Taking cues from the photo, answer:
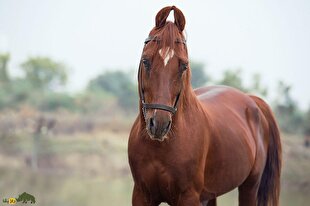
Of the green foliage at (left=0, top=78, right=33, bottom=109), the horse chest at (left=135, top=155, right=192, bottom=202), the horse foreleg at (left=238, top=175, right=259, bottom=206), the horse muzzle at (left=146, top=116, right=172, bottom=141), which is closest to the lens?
the horse muzzle at (left=146, top=116, right=172, bottom=141)

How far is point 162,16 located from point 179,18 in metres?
0.12

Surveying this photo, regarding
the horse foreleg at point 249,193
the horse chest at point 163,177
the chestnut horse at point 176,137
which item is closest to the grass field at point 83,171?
the horse foreleg at point 249,193

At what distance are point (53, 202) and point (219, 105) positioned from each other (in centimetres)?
610

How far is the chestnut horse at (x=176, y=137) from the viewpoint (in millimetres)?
3582

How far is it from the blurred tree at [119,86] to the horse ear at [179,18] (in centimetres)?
2104

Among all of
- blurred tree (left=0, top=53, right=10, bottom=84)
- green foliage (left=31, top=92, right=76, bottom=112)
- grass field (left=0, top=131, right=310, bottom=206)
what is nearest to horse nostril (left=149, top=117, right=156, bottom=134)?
grass field (left=0, top=131, right=310, bottom=206)

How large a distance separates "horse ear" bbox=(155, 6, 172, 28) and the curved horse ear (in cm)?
5

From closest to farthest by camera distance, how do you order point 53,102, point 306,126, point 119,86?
1. point 306,126
2. point 53,102
3. point 119,86

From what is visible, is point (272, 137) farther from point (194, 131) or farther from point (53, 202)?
point (53, 202)

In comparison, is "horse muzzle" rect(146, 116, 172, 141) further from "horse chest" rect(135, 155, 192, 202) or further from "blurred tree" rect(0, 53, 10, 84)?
"blurred tree" rect(0, 53, 10, 84)

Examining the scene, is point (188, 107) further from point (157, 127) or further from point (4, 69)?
point (4, 69)

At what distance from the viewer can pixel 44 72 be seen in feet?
89.1

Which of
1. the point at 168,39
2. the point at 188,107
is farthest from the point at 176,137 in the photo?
the point at 168,39

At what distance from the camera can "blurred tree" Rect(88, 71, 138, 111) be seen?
85.2ft
